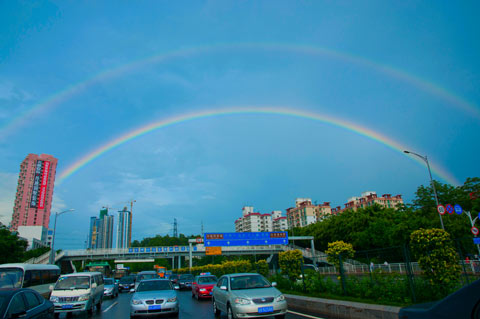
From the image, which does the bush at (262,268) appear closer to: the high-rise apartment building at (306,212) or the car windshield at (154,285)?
the car windshield at (154,285)

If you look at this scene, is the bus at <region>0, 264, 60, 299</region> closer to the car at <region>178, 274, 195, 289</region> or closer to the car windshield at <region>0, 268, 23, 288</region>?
the car windshield at <region>0, 268, 23, 288</region>

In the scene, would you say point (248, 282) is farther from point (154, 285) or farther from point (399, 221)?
point (399, 221)

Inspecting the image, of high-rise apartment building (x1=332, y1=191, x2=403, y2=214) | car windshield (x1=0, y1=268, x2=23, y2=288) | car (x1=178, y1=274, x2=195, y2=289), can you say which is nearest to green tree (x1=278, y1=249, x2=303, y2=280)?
car windshield (x1=0, y1=268, x2=23, y2=288)

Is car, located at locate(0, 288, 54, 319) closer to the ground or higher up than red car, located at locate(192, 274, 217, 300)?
higher up

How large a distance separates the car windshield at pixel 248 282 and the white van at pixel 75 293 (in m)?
6.55

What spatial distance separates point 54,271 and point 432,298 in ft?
67.7

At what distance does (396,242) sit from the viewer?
4434 cm

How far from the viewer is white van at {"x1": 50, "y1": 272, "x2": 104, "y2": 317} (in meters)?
12.9

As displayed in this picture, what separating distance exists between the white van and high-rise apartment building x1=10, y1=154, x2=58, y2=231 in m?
122

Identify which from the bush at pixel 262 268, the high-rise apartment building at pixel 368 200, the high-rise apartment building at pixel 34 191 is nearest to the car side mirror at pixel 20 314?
the bush at pixel 262 268

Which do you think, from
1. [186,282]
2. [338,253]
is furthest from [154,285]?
[186,282]

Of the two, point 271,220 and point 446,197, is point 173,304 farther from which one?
point 271,220

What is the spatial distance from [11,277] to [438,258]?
17.1 metres

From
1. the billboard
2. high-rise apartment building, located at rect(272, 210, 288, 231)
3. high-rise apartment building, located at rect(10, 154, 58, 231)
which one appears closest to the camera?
the billboard
